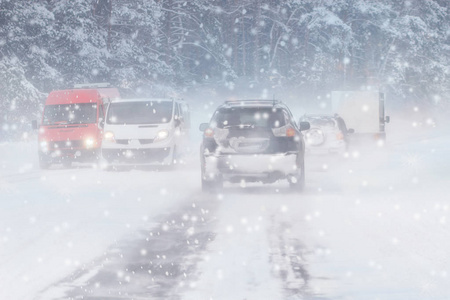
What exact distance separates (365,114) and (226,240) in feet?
76.2

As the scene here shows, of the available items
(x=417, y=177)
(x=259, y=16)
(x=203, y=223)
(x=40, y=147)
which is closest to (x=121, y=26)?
(x=259, y=16)

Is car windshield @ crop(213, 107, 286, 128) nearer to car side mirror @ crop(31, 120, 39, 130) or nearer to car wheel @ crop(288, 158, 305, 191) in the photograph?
car wheel @ crop(288, 158, 305, 191)

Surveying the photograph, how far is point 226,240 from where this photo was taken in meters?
10.5

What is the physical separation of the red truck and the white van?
5.79 ft

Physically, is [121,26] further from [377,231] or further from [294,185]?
[377,231]

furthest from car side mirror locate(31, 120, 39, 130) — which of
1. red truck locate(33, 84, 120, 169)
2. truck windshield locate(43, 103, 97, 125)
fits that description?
truck windshield locate(43, 103, 97, 125)

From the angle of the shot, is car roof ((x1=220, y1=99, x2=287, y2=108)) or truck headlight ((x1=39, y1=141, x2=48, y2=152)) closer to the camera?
car roof ((x1=220, y1=99, x2=287, y2=108))

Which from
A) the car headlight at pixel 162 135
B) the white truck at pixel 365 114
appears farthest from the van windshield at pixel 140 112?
the white truck at pixel 365 114

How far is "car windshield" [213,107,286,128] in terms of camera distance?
16.2 metres

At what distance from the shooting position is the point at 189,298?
7.16 metres

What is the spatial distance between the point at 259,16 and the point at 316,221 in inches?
2244

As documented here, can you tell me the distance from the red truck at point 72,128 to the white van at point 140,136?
1.77 m

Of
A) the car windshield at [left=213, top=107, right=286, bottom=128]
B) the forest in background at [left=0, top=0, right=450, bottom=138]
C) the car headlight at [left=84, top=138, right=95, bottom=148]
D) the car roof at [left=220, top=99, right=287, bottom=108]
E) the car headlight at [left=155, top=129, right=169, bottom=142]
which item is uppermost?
the forest in background at [left=0, top=0, right=450, bottom=138]

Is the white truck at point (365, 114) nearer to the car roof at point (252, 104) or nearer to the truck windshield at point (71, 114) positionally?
the truck windshield at point (71, 114)
